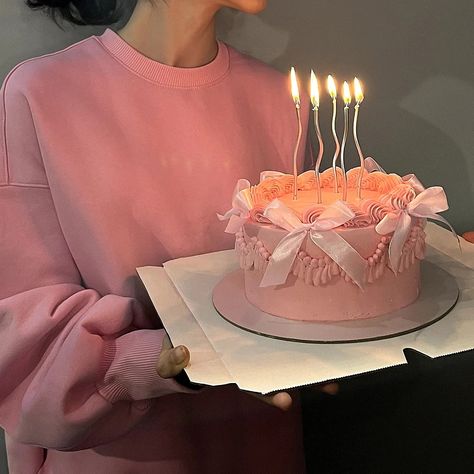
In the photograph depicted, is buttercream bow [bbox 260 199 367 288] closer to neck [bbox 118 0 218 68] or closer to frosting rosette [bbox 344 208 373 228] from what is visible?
frosting rosette [bbox 344 208 373 228]

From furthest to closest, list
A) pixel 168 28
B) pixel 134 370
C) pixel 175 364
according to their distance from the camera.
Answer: pixel 168 28
pixel 134 370
pixel 175 364

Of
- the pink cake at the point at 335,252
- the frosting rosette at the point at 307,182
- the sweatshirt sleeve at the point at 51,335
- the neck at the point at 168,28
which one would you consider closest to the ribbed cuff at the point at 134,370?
the sweatshirt sleeve at the point at 51,335

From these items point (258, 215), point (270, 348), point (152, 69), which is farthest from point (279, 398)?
point (152, 69)

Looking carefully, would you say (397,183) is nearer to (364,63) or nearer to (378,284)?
(378,284)

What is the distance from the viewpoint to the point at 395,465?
1.14 m

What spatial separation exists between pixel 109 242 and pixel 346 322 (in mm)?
295

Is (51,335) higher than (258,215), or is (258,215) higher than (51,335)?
(258,215)

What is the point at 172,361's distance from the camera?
2.03ft

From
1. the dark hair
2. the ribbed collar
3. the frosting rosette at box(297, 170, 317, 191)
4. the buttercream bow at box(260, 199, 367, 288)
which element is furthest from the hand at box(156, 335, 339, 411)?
the dark hair

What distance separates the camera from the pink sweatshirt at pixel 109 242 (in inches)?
29.3

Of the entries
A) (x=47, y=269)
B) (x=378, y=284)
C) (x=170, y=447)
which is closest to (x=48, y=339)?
(x=47, y=269)

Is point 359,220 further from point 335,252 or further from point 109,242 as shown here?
point 109,242

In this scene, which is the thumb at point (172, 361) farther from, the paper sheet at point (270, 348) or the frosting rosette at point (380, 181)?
the frosting rosette at point (380, 181)

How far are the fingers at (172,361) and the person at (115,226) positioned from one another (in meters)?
0.06
